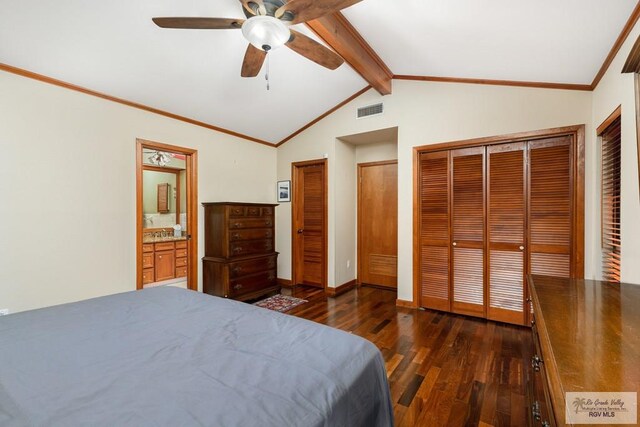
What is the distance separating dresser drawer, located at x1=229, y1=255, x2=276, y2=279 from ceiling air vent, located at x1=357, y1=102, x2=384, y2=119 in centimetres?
248

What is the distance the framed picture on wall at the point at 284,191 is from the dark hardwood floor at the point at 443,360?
1903mm

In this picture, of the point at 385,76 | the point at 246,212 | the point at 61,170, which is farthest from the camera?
the point at 246,212

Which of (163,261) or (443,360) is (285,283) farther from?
(443,360)

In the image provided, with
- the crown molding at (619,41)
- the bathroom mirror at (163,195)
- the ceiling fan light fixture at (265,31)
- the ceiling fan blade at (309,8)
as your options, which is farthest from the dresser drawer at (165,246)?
the crown molding at (619,41)

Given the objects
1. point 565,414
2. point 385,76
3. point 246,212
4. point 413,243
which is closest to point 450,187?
point 413,243

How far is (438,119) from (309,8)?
2.28 m

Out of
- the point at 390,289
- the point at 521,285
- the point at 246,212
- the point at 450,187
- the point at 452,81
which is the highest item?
the point at 452,81

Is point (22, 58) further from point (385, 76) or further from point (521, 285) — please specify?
point (521, 285)

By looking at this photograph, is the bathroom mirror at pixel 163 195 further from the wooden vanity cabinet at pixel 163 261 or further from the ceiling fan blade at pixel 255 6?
A: the ceiling fan blade at pixel 255 6

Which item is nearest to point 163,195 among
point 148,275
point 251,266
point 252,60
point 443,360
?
point 148,275

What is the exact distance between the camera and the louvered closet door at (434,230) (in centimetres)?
341

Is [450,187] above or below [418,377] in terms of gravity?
above

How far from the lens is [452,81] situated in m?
3.29

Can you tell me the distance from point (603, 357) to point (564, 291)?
80cm
